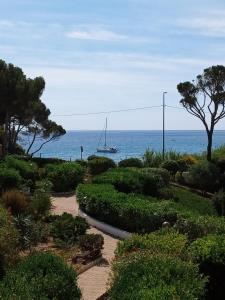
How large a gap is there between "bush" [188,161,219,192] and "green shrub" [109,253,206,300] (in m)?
19.3

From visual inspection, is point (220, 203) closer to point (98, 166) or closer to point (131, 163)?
point (98, 166)

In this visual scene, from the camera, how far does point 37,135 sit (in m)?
49.2

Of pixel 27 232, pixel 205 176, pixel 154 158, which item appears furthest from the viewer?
pixel 154 158

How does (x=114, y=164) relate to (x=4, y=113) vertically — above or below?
below

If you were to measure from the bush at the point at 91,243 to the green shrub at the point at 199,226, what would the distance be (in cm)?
192

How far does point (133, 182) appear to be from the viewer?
2125cm

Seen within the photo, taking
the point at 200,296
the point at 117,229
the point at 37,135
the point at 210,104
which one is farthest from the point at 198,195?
the point at 37,135

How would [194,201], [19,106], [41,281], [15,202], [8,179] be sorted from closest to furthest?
1. [41,281]
2. [15,202]
3. [8,179]
4. [194,201]
5. [19,106]

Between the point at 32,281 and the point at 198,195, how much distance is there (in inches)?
798

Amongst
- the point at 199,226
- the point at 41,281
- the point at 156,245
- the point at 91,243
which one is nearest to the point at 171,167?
the point at 199,226

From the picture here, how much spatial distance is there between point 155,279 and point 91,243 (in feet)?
19.5

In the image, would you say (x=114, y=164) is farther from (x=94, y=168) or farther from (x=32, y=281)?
(x=32, y=281)

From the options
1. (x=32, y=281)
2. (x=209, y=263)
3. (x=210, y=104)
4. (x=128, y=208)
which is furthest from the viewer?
(x=210, y=104)

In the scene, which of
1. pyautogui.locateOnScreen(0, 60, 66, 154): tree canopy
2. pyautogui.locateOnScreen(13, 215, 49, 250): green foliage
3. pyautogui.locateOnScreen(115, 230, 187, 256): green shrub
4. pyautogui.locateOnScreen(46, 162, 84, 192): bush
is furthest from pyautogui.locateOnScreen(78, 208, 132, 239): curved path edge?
pyautogui.locateOnScreen(0, 60, 66, 154): tree canopy
